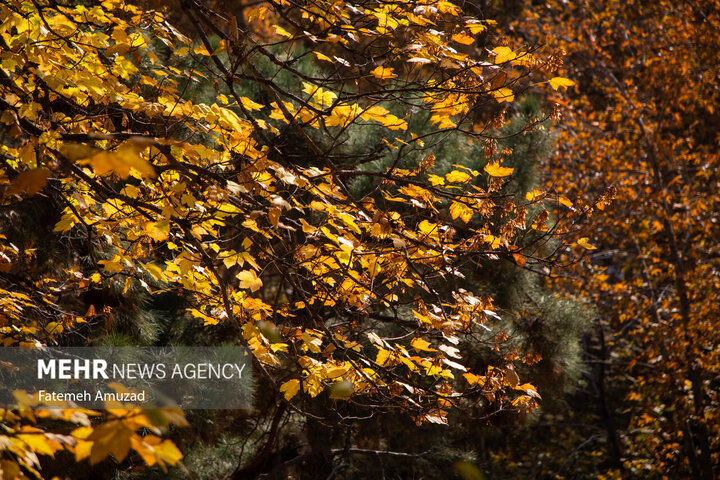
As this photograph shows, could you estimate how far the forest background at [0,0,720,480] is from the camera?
1.95 meters

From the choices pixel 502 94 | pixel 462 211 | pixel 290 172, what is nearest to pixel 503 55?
pixel 502 94

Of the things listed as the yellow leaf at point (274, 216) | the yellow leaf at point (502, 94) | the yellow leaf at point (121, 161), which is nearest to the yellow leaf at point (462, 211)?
the yellow leaf at point (502, 94)

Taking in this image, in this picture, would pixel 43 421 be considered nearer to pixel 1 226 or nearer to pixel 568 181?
pixel 1 226

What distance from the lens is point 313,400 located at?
143 inches

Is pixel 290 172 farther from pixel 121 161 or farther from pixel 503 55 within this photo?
pixel 121 161

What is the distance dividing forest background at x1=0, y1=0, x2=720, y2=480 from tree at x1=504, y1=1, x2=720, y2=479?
5 centimetres

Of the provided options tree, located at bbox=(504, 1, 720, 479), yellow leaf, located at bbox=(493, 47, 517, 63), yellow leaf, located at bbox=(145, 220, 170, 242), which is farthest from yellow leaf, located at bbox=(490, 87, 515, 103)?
tree, located at bbox=(504, 1, 720, 479)

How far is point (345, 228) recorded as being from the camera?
2.42m

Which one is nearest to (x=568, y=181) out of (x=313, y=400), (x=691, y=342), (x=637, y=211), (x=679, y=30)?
(x=637, y=211)

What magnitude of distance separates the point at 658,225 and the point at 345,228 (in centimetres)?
494

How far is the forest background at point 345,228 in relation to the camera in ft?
6.39

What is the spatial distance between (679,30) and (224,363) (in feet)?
19.8

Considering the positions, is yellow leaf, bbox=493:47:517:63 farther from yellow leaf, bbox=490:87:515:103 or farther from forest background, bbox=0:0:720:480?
yellow leaf, bbox=490:87:515:103

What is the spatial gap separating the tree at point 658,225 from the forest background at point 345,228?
0.05 meters
